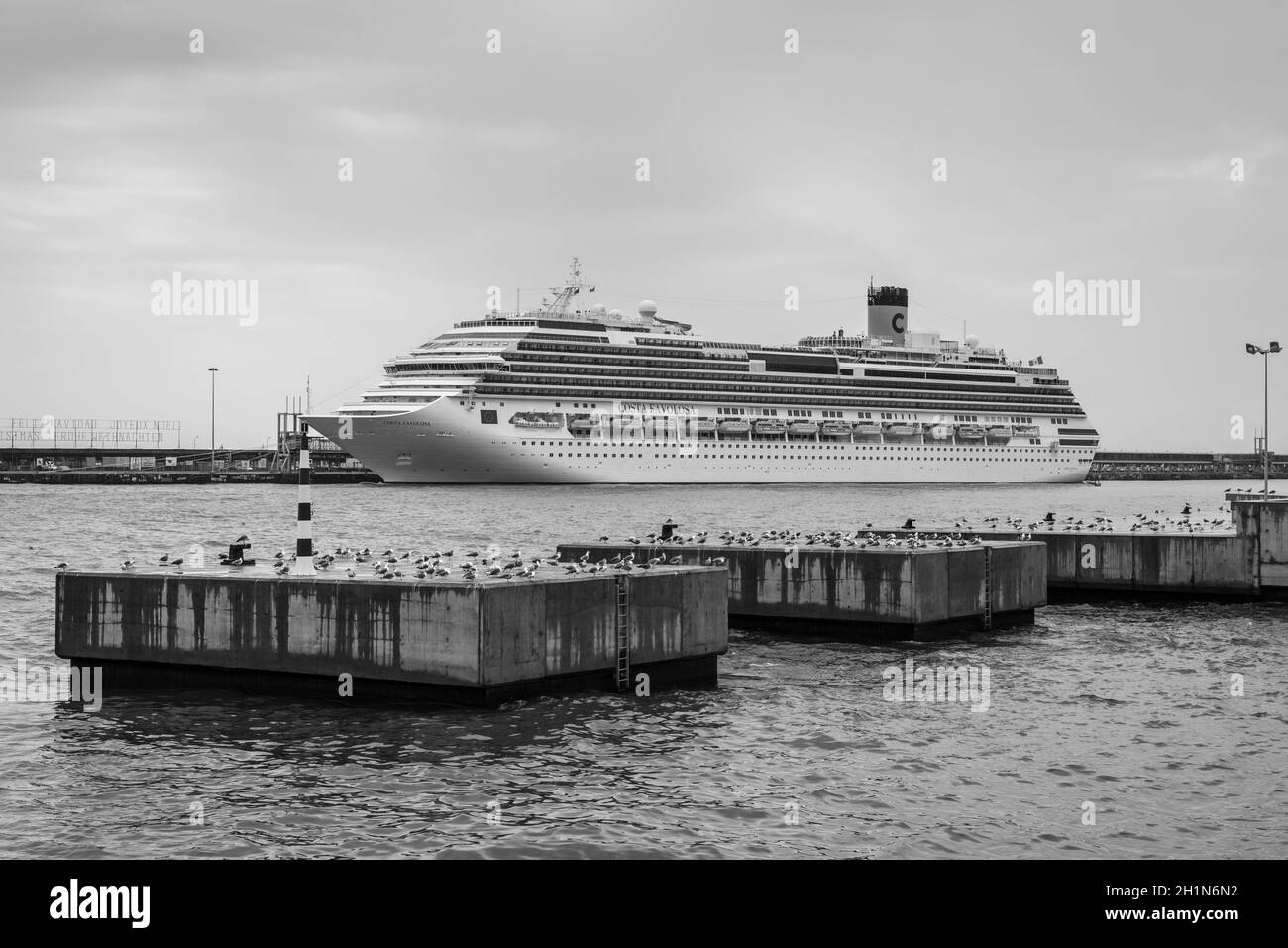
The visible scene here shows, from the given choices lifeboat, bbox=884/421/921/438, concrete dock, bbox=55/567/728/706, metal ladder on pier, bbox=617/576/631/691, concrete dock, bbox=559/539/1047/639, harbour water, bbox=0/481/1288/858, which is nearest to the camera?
harbour water, bbox=0/481/1288/858

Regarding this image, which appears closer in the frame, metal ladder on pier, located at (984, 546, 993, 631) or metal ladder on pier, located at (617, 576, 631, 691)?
metal ladder on pier, located at (617, 576, 631, 691)

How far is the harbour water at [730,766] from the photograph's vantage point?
14141mm

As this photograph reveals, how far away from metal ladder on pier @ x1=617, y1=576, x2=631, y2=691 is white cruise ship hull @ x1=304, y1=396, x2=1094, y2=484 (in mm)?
75569

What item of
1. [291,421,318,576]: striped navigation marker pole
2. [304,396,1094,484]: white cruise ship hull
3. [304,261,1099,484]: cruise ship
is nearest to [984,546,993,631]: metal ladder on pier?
[291,421,318,576]: striped navigation marker pole

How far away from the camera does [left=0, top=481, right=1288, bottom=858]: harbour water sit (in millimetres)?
14141

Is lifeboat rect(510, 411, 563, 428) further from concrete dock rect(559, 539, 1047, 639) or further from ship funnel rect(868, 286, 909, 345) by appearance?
concrete dock rect(559, 539, 1047, 639)

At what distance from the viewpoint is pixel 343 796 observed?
15.3 meters

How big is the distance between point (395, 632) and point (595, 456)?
9354cm

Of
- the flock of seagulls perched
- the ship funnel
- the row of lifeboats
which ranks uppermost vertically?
the ship funnel

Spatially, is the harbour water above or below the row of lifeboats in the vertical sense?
below

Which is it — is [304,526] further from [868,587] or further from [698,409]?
[698,409]

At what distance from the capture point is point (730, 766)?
1709 centimetres
